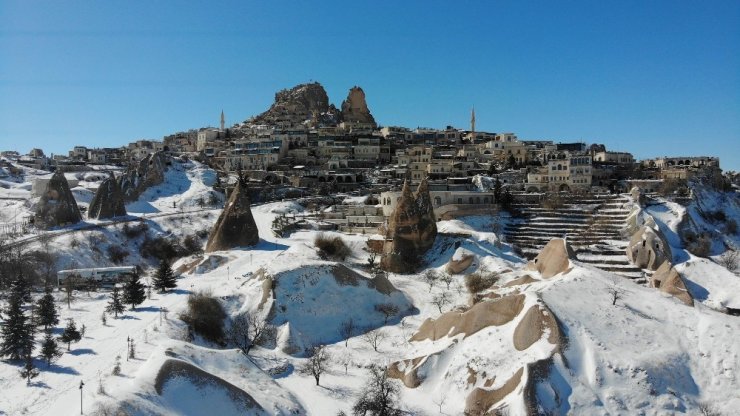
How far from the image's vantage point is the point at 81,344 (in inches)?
1187

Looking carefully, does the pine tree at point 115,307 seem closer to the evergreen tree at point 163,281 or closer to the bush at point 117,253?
the evergreen tree at point 163,281

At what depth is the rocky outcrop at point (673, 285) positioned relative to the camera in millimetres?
33334

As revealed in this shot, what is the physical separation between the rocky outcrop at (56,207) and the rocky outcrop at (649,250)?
54554 mm

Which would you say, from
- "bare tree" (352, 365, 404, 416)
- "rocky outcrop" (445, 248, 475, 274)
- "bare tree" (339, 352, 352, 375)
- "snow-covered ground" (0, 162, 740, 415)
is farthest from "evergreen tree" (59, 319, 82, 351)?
"rocky outcrop" (445, 248, 475, 274)

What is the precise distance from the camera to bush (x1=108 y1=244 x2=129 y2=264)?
53.1m

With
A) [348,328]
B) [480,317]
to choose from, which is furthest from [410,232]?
[480,317]

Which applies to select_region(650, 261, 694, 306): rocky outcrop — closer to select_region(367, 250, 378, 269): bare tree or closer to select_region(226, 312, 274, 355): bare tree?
select_region(367, 250, 378, 269): bare tree

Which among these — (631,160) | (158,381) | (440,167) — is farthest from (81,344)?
(631,160)

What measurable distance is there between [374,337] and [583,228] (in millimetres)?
32165

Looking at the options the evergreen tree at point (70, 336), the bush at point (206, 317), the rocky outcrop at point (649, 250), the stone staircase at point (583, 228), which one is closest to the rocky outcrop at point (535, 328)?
the bush at point (206, 317)

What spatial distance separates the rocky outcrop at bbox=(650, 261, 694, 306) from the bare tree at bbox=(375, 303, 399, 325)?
16874 millimetres

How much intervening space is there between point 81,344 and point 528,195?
166 feet

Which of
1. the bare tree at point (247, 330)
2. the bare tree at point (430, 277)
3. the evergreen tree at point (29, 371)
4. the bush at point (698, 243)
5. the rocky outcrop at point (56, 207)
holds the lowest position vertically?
the bare tree at point (247, 330)

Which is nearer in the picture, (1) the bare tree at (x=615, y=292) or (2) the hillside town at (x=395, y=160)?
(1) the bare tree at (x=615, y=292)
